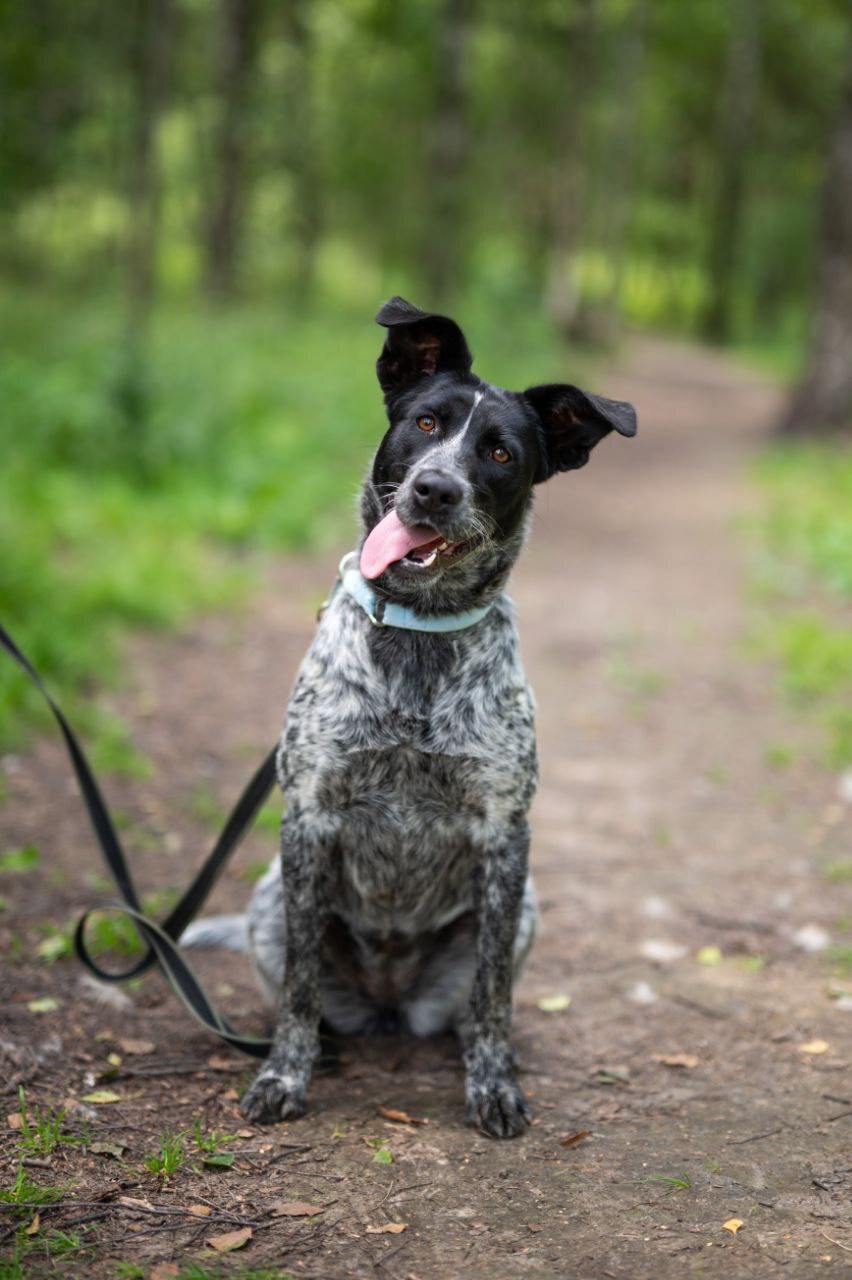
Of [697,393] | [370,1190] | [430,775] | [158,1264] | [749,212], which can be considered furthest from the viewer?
[749,212]

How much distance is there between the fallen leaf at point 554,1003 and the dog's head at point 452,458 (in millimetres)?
1514

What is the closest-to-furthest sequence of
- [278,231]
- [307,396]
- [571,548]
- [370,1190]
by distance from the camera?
1. [370,1190]
2. [571,548]
3. [307,396]
4. [278,231]

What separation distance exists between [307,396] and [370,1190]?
11.6 meters

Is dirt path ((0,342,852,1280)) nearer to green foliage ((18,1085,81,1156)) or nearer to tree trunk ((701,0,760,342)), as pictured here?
green foliage ((18,1085,81,1156))

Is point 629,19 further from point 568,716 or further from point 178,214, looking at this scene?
point 568,716

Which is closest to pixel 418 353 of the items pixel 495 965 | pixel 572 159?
pixel 495 965

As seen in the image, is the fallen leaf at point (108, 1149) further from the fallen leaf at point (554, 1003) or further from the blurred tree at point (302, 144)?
the blurred tree at point (302, 144)

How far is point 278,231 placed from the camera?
3144 centimetres

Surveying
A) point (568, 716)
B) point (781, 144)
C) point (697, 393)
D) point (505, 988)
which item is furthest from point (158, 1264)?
point (781, 144)

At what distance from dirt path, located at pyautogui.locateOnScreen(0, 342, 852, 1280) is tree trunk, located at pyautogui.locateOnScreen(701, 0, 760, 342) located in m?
26.9

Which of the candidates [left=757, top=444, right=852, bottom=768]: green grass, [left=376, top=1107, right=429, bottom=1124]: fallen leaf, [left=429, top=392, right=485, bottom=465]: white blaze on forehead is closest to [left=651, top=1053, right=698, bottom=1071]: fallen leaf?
[left=376, top=1107, right=429, bottom=1124]: fallen leaf

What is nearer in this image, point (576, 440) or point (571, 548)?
point (576, 440)

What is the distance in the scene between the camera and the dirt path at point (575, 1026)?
113 inches

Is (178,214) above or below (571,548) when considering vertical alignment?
above
